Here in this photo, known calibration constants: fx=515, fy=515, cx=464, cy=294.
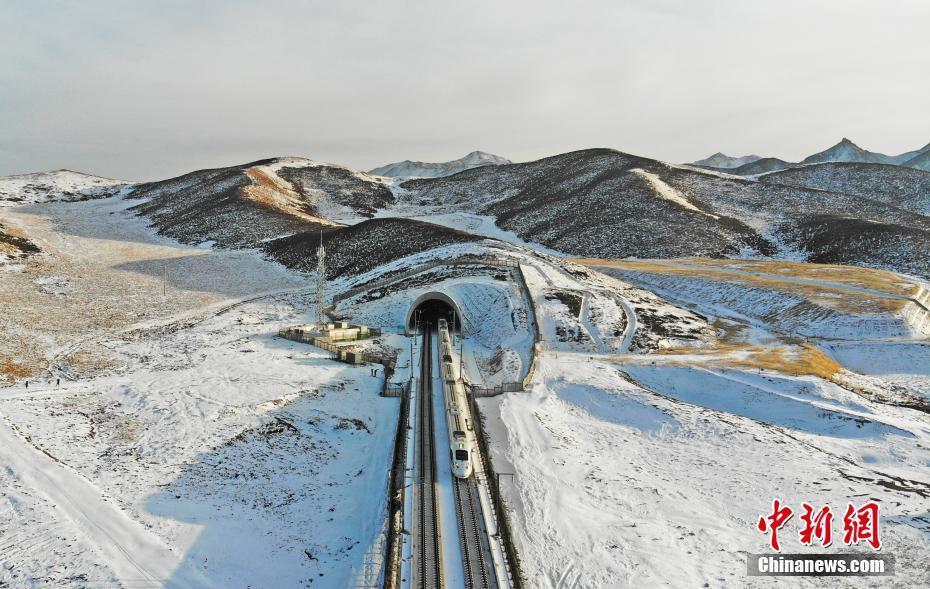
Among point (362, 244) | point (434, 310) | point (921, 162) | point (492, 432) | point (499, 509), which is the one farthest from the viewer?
point (921, 162)

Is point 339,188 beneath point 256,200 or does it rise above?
above

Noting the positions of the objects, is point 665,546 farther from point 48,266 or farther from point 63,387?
point 48,266

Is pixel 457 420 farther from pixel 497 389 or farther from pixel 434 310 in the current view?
pixel 434 310

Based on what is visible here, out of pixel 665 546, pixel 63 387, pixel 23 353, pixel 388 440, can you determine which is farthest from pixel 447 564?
pixel 23 353

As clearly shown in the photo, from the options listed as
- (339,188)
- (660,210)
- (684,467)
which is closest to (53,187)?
(339,188)

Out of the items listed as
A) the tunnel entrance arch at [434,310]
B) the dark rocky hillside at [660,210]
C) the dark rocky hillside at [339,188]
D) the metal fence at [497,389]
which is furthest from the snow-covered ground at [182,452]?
the dark rocky hillside at [339,188]

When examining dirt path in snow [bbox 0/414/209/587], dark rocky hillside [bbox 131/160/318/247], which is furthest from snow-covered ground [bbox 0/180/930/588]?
dark rocky hillside [bbox 131/160/318/247]
